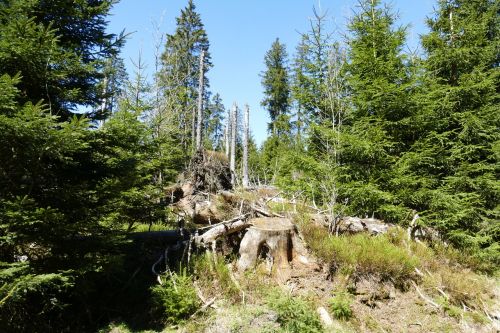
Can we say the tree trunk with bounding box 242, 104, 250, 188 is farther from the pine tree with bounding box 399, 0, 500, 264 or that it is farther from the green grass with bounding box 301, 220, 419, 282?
the green grass with bounding box 301, 220, 419, 282

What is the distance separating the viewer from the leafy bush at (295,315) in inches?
220

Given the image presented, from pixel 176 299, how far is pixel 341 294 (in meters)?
3.25

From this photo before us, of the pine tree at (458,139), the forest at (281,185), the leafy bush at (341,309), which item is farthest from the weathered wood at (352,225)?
the leafy bush at (341,309)

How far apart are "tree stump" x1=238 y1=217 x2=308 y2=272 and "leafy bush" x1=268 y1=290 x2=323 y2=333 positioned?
115cm

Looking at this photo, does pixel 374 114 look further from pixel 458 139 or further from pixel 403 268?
pixel 403 268

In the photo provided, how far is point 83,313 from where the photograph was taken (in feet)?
20.2

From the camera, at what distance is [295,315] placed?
5.75 meters

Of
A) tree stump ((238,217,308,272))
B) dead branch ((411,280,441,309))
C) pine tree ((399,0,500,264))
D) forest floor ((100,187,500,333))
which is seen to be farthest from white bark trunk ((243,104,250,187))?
dead branch ((411,280,441,309))

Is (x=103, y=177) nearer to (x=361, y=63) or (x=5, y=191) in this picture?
(x=5, y=191)

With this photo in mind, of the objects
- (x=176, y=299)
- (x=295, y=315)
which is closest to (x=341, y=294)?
(x=295, y=315)

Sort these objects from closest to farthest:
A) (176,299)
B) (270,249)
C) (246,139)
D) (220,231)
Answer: (176,299) < (270,249) < (220,231) < (246,139)

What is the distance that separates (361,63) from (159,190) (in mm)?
7814

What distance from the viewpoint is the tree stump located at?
23.5 ft

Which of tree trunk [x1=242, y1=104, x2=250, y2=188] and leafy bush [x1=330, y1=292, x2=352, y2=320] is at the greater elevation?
tree trunk [x1=242, y1=104, x2=250, y2=188]
